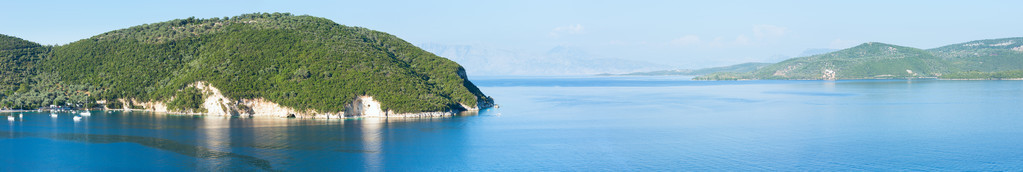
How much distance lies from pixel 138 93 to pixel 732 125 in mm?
91010

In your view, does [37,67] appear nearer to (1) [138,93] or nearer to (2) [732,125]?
(1) [138,93]

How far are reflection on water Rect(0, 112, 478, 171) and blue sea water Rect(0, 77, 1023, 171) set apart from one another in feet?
0.54

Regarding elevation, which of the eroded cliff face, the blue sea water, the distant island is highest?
the distant island

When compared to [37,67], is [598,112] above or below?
below

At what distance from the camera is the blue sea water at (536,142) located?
55.2m

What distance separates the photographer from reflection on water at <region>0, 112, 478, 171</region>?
187 feet

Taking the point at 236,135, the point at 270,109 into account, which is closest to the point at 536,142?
the point at 236,135

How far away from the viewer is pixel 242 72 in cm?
10394

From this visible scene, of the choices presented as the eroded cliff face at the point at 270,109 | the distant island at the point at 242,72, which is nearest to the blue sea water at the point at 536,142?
the eroded cliff face at the point at 270,109

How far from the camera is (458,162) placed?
Result: 57.1 meters

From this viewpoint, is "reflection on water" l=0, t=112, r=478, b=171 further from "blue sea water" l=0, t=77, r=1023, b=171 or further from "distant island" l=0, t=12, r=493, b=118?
"distant island" l=0, t=12, r=493, b=118

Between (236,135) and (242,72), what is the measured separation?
33.5 m

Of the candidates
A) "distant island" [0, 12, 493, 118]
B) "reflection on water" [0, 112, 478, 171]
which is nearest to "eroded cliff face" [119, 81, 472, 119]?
"distant island" [0, 12, 493, 118]

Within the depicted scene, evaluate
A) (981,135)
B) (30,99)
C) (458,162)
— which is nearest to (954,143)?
(981,135)
